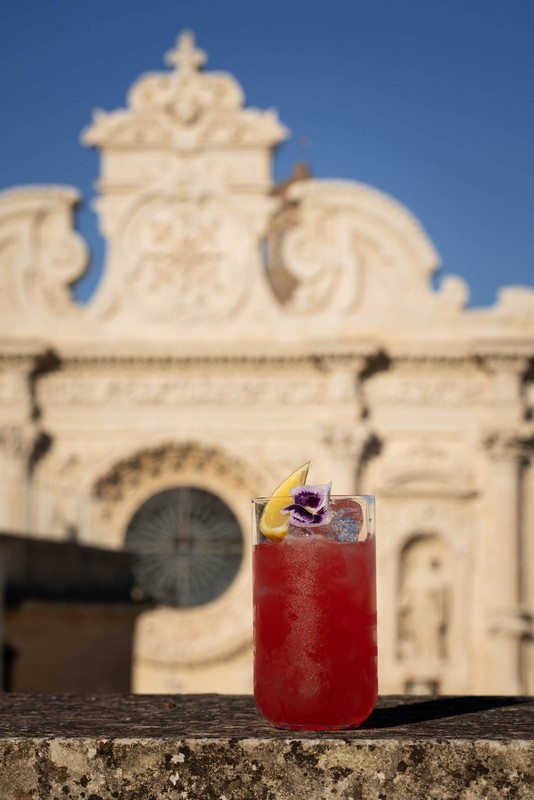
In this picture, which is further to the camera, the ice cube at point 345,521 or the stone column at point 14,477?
the stone column at point 14,477

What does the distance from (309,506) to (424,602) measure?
17.3 metres

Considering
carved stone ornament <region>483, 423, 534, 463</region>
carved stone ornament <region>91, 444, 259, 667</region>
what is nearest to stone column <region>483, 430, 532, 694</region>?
carved stone ornament <region>483, 423, 534, 463</region>

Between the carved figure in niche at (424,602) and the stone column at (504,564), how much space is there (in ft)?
1.97

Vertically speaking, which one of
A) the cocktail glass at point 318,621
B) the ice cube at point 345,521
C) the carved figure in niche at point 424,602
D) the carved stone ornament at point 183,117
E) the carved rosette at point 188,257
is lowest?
the cocktail glass at point 318,621

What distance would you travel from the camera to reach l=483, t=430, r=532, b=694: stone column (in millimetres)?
18562

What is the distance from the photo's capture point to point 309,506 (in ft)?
6.79

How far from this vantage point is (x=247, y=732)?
1.80 m

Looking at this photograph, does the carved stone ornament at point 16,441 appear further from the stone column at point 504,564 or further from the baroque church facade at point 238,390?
the stone column at point 504,564

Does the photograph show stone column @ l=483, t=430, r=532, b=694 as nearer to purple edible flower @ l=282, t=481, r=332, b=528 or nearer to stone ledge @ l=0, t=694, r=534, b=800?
purple edible flower @ l=282, t=481, r=332, b=528

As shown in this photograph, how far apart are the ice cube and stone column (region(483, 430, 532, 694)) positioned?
16882mm

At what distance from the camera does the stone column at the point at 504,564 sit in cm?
1856

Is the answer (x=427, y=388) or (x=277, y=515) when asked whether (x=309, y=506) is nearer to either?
(x=277, y=515)

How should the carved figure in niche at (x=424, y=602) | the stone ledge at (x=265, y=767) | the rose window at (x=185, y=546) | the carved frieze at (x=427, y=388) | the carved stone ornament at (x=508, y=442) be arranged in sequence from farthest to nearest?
the rose window at (x=185, y=546)
the carved frieze at (x=427, y=388)
the carved stone ornament at (x=508, y=442)
the carved figure in niche at (x=424, y=602)
the stone ledge at (x=265, y=767)

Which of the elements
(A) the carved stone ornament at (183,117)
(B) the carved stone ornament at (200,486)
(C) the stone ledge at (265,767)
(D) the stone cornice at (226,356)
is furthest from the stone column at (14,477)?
Result: (C) the stone ledge at (265,767)
